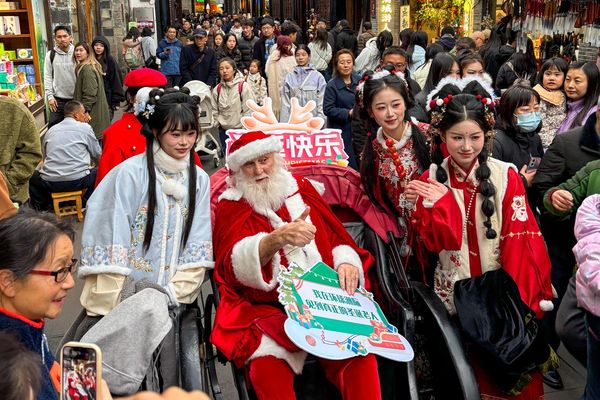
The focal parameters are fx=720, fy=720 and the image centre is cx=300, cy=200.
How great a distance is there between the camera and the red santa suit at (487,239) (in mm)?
3408

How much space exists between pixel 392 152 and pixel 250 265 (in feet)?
3.60

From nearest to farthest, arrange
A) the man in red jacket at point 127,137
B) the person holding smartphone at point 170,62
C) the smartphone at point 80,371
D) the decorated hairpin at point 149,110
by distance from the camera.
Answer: the smartphone at point 80,371 → the decorated hairpin at point 149,110 → the man in red jacket at point 127,137 → the person holding smartphone at point 170,62

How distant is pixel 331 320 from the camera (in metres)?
3.29

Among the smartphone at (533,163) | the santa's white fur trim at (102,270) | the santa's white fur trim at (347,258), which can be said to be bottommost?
the santa's white fur trim at (347,258)

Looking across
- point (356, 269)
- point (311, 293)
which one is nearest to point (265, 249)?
point (311, 293)

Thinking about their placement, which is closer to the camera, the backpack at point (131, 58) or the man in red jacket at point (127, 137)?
the man in red jacket at point (127, 137)

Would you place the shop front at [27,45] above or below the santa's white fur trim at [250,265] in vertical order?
above

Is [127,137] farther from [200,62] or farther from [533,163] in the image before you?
[200,62]

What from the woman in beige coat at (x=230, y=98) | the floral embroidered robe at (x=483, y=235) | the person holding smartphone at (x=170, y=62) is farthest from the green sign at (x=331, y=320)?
the person holding smartphone at (x=170, y=62)

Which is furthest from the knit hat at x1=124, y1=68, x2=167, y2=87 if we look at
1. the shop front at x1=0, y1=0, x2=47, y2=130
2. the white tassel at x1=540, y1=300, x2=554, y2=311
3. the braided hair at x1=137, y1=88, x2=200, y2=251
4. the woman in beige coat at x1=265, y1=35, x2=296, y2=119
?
the shop front at x1=0, y1=0, x2=47, y2=130

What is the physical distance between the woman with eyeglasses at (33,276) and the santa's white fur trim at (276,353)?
114 centimetres

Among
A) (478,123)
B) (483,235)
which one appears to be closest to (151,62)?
(478,123)

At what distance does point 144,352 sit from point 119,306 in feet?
0.80

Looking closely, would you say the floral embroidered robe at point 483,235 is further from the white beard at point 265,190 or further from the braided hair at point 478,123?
the white beard at point 265,190
